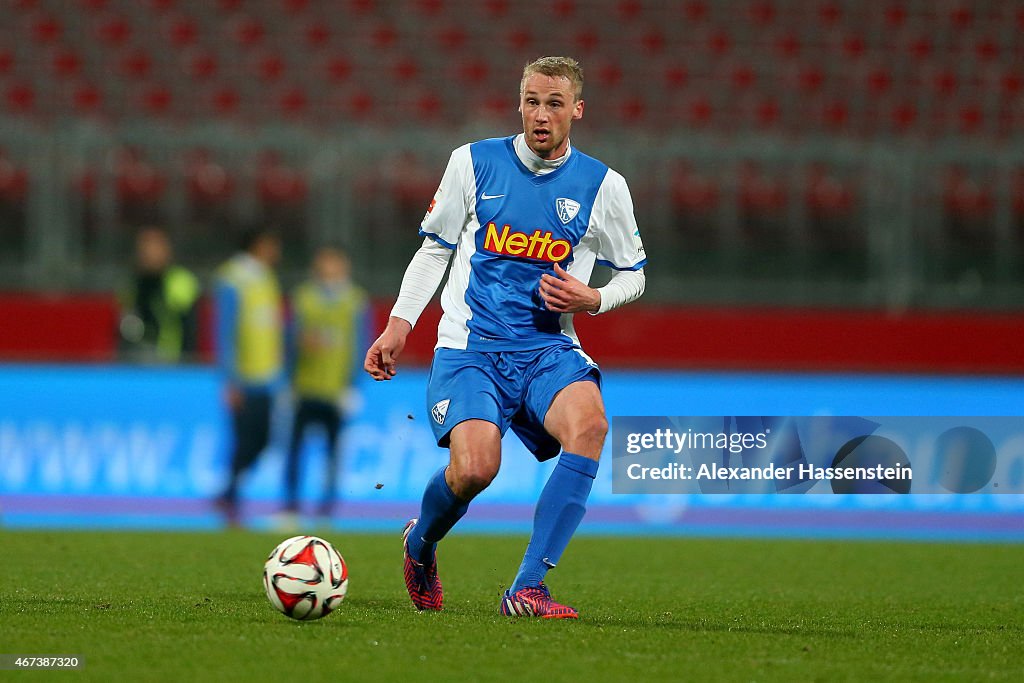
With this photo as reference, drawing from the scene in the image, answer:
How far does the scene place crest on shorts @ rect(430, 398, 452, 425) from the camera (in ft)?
18.1

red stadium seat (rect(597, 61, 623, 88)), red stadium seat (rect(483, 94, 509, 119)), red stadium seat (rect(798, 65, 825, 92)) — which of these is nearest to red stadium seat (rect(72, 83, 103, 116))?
red stadium seat (rect(483, 94, 509, 119))

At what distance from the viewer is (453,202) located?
5637mm

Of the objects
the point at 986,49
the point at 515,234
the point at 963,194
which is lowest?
the point at 515,234

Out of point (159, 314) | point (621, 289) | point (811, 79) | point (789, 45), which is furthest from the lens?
point (789, 45)

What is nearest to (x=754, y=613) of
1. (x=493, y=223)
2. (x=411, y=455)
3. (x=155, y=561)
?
(x=493, y=223)

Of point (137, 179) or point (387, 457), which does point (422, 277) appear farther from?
point (137, 179)

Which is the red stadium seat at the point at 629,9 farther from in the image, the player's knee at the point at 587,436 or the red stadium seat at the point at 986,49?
the player's knee at the point at 587,436

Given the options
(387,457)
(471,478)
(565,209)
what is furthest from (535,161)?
(387,457)

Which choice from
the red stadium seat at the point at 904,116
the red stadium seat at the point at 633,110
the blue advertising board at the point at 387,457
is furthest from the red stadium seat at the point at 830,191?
the red stadium seat at the point at 633,110

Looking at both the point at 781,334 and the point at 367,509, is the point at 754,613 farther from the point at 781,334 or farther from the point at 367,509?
the point at 781,334

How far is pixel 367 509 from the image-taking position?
11383mm

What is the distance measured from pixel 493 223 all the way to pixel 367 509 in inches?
241

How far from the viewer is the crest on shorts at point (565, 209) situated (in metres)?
5.59

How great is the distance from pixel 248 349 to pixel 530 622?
6.24m
